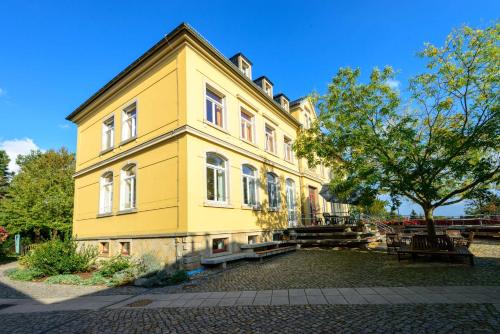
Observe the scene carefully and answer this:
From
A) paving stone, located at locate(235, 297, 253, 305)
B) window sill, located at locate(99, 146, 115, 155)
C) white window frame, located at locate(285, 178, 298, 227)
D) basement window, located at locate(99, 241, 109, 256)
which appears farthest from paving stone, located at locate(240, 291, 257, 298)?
white window frame, located at locate(285, 178, 298, 227)

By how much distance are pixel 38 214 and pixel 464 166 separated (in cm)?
2600

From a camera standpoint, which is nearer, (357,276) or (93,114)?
(357,276)

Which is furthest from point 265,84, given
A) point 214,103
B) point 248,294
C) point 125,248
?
point 248,294

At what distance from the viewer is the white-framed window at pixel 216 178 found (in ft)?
40.4

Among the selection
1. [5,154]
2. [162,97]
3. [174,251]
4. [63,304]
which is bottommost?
[63,304]

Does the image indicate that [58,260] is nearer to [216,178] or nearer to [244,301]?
[216,178]

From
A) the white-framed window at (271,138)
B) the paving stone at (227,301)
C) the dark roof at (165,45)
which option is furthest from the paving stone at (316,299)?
the white-framed window at (271,138)

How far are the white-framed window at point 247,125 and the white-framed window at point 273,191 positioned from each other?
2502mm

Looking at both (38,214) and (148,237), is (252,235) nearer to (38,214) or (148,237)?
(148,237)

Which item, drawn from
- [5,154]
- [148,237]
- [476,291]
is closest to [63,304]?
[148,237]

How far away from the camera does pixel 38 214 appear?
21.7m

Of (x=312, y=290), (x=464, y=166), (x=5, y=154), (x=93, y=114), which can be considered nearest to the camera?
(x=312, y=290)

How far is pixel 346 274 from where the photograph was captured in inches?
337

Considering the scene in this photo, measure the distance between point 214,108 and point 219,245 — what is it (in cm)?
615
